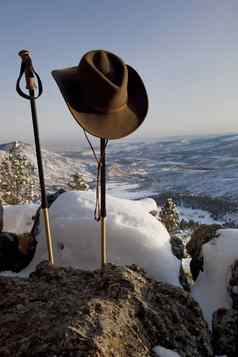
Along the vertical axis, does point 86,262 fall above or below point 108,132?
below

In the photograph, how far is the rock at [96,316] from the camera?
2.98 m

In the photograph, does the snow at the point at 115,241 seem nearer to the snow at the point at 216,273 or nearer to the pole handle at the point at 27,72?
the snow at the point at 216,273

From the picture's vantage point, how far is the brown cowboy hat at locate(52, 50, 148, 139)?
4766 millimetres

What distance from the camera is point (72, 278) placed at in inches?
183

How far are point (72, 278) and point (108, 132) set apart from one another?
2332mm

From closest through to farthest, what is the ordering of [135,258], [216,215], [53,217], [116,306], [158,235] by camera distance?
[116,306]
[135,258]
[158,235]
[53,217]
[216,215]

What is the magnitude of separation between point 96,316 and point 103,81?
3.31 meters

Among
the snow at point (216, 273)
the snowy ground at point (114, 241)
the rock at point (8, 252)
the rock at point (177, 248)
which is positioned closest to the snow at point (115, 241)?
the snowy ground at point (114, 241)

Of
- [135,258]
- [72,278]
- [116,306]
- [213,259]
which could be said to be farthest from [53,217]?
[116,306]

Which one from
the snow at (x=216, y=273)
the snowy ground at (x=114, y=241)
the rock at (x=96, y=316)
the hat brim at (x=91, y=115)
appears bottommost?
the snow at (x=216, y=273)

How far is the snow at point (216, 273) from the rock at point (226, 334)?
3.66 feet

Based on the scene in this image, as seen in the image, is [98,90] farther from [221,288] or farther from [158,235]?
[221,288]

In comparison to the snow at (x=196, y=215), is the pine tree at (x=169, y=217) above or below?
above

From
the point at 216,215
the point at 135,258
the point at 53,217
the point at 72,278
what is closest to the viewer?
the point at 72,278
